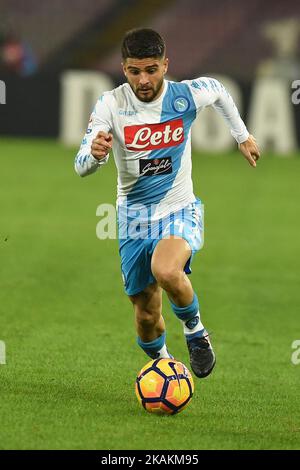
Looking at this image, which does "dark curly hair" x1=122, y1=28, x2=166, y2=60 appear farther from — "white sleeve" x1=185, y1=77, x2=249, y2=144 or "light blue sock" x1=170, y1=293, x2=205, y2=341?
"light blue sock" x1=170, y1=293, x2=205, y2=341

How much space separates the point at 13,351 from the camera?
27.1ft

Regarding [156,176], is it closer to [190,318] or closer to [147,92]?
[147,92]

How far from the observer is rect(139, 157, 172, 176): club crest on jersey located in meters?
7.16

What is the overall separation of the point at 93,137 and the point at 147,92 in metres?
0.52

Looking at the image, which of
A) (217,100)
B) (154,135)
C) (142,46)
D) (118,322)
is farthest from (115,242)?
(142,46)

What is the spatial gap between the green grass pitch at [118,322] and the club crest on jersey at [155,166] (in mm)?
1417

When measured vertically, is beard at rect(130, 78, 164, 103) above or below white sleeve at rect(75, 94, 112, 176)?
above

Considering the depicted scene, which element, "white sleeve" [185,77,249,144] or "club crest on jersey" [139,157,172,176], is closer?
"club crest on jersey" [139,157,172,176]

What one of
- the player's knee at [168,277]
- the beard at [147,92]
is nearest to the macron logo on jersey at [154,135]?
the beard at [147,92]

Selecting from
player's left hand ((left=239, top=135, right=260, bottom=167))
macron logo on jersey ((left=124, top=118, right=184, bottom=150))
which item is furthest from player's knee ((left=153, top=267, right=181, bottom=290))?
player's left hand ((left=239, top=135, right=260, bottom=167))

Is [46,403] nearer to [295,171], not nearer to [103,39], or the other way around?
[295,171]

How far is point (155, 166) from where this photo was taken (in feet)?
23.6

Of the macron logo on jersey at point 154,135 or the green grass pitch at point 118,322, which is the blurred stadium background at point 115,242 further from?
the macron logo on jersey at point 154,135

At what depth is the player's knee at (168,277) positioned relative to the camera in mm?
6664
